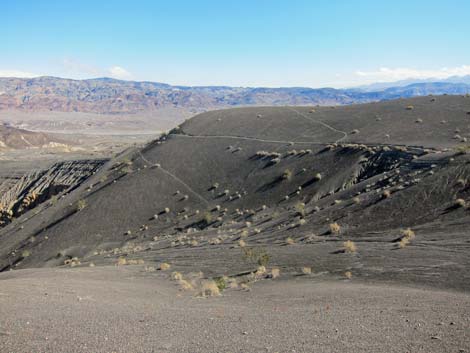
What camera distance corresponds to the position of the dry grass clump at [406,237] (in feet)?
50.7

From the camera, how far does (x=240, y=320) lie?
9367 mm

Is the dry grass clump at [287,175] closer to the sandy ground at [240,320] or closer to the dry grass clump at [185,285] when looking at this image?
the dry grass clump at [185,285]

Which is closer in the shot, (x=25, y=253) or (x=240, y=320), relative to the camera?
(x=240, y=320)

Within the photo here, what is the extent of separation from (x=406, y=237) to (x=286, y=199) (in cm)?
1422

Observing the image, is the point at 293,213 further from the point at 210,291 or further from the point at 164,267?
the point at 210,291

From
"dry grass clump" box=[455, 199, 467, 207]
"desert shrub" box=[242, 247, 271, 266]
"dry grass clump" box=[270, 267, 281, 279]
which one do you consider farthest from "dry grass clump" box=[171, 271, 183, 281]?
"dry grass clump" box=[455, 199, 467, 207]

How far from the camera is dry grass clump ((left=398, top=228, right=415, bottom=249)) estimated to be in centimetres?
1545

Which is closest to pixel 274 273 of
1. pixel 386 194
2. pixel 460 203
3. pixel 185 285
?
pixel 185 285

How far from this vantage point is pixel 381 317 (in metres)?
8.89

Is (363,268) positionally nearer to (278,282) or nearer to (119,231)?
(278,282)

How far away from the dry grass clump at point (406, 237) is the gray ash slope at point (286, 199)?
20 centimetres

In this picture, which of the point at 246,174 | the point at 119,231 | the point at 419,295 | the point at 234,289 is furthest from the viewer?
the point at 246,174

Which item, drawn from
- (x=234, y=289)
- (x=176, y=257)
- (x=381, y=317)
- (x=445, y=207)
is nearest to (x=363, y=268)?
(x=234, y=289)

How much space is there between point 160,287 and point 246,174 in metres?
23.2
